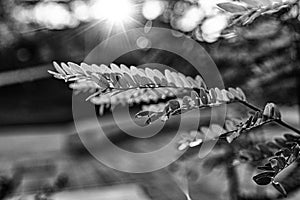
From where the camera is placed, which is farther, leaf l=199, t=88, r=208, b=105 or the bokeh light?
the bokeh light

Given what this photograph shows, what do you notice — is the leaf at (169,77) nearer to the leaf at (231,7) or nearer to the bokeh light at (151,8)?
the leaf at (231,7)

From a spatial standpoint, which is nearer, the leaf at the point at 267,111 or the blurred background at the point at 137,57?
the leaf at the point at 267,111

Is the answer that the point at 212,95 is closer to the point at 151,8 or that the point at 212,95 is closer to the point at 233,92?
the point at 233,92

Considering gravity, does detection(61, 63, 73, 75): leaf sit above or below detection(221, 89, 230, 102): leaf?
above

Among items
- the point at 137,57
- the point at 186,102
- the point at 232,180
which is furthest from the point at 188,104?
the point at 137,57

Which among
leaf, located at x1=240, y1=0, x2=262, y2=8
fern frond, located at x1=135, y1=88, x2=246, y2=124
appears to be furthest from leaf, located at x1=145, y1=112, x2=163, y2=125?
leaf, located at x1=240, y1=0, x2=262, y2=8

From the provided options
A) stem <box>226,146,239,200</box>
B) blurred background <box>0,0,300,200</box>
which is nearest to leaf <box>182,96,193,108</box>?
blurred background <box>0,0,300,200</box>

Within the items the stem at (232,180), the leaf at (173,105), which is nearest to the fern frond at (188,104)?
the leaf at (173,105)

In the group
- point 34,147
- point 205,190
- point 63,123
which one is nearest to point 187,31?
point 205,190

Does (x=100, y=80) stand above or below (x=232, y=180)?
above

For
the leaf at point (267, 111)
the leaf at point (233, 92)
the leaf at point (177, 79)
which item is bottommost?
the leaf at point (267, 111)

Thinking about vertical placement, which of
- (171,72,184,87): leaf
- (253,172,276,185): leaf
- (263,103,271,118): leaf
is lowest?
(253,172,276,185): leaf

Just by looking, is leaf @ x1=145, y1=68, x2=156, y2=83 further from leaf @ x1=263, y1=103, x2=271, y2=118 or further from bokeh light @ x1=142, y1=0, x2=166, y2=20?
bokeh light @ x1=142, y1=0, x2=166, y2=20

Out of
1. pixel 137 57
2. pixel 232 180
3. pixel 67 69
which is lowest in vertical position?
pixel 232 180
